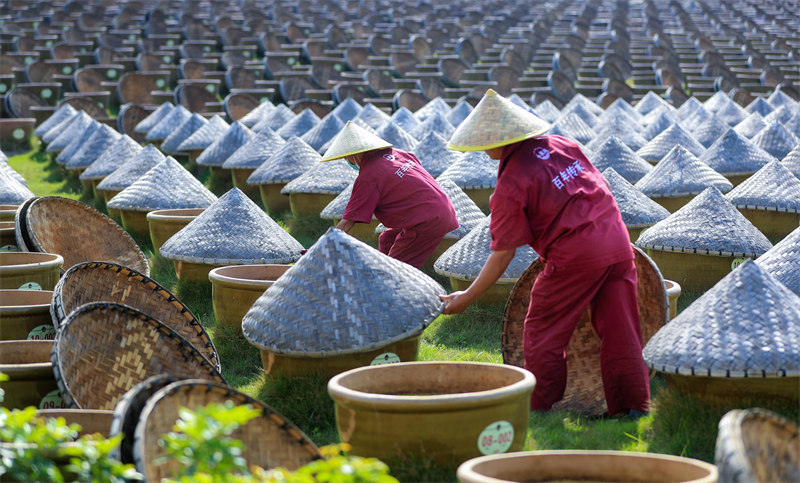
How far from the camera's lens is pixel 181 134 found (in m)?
10.2

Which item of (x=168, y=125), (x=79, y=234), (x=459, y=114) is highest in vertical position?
(x=79, y=234)

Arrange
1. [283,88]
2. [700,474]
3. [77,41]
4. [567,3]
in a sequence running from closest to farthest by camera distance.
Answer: [700,474]
[283,88]
[77,41]
[567,3]

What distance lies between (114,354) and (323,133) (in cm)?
575

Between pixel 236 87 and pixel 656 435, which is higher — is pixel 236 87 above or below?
below

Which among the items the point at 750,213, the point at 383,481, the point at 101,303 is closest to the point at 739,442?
the point at 383,481

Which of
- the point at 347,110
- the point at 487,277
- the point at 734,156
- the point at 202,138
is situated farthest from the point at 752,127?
the point at 487,277

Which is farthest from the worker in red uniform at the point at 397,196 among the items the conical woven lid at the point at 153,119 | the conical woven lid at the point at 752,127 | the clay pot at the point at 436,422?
the conical woven lid at the point at 153,119

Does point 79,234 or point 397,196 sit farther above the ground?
point 397,196

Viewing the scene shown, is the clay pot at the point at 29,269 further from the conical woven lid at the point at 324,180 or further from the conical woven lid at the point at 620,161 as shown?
the conical woven lid at the point at 620,161

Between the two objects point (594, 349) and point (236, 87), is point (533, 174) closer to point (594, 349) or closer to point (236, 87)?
point (594, 349)

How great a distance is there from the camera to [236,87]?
16.1 metres

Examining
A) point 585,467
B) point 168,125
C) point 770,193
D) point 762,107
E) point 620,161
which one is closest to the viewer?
point 585,467

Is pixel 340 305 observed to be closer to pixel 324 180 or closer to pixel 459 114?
pixel 324 180

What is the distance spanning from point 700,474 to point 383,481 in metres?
0.85
